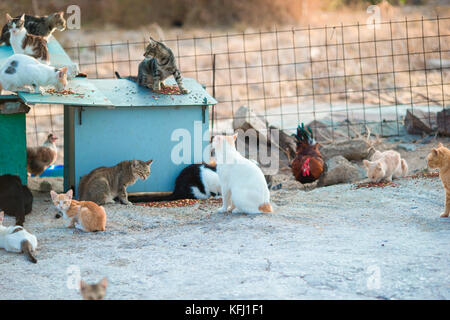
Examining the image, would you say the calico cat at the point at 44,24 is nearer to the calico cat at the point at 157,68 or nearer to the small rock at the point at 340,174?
the calico cat at the point at 157,68

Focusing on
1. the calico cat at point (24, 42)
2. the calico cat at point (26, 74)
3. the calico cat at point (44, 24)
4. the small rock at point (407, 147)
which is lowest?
the small rock at point (407, 147)

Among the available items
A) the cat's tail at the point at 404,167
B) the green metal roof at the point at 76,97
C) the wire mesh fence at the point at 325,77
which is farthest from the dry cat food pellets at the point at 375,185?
the green metal roof at the point at 76,97

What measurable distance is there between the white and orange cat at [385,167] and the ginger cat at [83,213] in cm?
342

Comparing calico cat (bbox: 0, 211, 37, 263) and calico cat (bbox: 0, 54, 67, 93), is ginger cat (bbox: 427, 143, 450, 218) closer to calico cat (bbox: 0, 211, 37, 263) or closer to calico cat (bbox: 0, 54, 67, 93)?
calico cat (bbox: 0, 211, 37, 263)

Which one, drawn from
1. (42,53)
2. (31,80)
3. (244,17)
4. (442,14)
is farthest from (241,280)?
(244,17)

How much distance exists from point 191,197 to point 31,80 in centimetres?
240

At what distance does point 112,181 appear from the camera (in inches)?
291

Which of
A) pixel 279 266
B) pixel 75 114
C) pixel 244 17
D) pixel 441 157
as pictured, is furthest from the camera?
pixel 244 17

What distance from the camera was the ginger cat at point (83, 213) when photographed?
6.11 meters

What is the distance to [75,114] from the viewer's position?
7.65 m

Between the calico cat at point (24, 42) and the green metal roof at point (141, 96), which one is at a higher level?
the calico cat at point (24, 42)

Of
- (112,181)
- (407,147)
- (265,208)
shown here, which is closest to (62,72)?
(112,181)

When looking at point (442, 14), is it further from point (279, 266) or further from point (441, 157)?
point (279, 266)

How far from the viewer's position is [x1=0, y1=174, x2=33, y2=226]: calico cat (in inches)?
267
